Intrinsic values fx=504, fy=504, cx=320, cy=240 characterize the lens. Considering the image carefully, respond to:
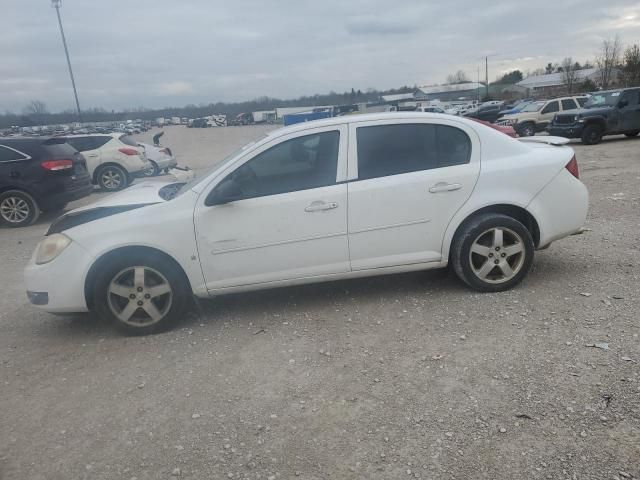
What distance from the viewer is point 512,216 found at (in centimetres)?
449

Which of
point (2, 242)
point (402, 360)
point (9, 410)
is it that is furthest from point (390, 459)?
point (2, 242)

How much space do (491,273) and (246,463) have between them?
278 cm

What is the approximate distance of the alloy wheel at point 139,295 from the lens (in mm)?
4152

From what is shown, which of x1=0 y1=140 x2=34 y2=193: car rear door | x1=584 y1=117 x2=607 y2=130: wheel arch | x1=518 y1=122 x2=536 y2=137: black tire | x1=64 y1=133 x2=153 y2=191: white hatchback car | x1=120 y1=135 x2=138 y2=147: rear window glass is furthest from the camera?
x1=518 y1=122 x2=536 y2=137: black tire

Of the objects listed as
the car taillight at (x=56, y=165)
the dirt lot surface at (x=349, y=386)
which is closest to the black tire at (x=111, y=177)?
the car taillight at (x=56, y=165)

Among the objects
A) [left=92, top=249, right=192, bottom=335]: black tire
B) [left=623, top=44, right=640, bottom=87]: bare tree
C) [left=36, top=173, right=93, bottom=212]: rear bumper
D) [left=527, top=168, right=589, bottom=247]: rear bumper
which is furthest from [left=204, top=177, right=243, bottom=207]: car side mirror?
[left=623, top=44, right=640, bottom=87]: bare tree

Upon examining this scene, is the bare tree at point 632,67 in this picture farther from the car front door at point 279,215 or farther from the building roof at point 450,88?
the building roof at point 450,88

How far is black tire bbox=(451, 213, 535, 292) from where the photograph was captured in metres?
4.31

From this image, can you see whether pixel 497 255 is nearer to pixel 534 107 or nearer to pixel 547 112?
pixel 547 112

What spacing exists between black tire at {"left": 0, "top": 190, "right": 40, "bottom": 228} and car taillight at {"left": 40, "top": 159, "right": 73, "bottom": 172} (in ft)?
2.18

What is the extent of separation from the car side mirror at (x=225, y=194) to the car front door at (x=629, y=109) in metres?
17.1

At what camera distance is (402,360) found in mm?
3514

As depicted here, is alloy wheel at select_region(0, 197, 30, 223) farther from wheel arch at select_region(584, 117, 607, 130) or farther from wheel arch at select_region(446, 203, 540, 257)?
wheel arch at select_region(584, 117, 607, 130)

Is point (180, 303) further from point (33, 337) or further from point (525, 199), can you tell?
point (525, 199)
